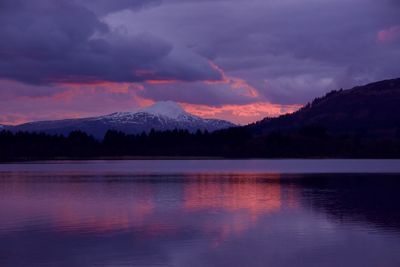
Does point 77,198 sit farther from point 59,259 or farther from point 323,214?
point 59,259

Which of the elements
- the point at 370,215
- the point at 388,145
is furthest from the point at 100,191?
the point at 388,145

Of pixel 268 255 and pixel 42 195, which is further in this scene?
pixel 42 195

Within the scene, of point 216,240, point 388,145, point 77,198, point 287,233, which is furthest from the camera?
point 388,145

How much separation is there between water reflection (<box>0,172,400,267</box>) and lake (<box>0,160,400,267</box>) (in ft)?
0.14

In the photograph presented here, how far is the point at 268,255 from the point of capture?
84.9ft

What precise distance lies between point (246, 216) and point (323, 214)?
4.91 m

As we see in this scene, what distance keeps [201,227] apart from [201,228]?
16.0 inches

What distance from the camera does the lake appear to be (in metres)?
25.5

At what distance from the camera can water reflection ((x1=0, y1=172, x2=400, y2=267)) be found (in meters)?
25.5

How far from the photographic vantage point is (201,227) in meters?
34.1

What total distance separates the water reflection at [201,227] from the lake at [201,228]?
0.04 meters

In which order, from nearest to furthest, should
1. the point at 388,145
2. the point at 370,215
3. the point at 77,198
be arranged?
the point at 370,215
the point at 77,198
the point at 388,145

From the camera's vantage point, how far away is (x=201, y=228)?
3372cm

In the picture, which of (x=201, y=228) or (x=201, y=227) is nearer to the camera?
(x=201, y=228)
